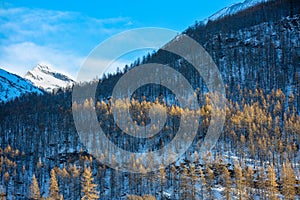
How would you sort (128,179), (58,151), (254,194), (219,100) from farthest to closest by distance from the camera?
(219,100)
(58,151)
(128,179)
(254,194)

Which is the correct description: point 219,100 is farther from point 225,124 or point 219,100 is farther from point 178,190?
point 178,190

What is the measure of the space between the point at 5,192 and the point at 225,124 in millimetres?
70233

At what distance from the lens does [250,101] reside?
128m

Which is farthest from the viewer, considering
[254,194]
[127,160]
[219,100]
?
[219,100]

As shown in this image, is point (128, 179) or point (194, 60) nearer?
point (128, 179)

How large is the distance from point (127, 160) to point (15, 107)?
9584 cm

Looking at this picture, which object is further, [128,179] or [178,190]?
[128,179]

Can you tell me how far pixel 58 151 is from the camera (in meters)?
121

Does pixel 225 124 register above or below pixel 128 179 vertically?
above

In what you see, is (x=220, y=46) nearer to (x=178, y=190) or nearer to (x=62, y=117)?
(x=62, y=117)

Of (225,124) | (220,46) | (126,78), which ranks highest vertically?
(220,46)

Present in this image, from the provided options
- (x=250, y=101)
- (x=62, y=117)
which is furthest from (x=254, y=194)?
(x=62, y=117)

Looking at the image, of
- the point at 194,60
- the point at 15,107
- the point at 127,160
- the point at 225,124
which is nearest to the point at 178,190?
the point at 127,160

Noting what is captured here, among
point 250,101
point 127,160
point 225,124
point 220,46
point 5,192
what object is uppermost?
point 220,46
